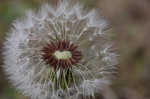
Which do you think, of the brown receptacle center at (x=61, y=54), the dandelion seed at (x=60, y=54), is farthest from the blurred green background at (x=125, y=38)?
the brown receptacle center at (x=61, y=54)

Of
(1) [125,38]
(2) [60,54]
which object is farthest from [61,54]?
(1) [125,38]

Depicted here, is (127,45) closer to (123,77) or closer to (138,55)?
(138,55)

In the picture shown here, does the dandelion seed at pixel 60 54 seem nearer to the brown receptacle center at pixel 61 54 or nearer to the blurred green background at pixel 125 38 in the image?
the brown receptacle center at pixel 61 54

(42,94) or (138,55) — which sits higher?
(138,55)

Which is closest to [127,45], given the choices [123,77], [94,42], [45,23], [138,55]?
[138,55]

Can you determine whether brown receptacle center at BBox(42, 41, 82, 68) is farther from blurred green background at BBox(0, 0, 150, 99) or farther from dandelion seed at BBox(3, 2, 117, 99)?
blurred green background at BBox(0, 0, 150, 99)

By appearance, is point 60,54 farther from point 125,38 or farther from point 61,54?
point 125,38
